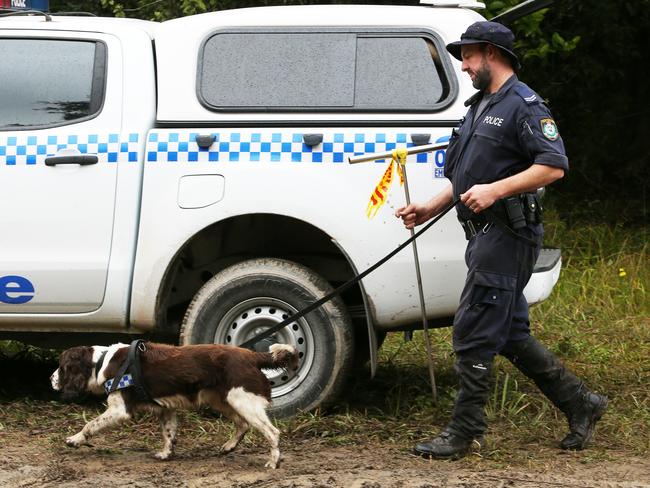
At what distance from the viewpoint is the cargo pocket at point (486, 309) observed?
5.04 m

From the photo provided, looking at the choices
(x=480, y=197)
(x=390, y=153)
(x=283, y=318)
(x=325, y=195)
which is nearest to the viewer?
(x=480, y=197)

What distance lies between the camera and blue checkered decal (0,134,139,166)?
5.59 metres

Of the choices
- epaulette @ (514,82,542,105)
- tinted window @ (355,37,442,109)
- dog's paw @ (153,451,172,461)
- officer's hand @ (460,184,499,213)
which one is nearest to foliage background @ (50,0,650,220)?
tinted window @ (355,37,442,109)

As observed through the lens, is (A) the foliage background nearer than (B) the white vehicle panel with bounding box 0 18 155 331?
No

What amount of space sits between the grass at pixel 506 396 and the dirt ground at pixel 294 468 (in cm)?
12

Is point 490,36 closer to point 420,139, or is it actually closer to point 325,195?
point 420,139

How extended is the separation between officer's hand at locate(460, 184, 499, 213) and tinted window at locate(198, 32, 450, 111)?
782mm

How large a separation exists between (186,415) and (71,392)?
81 centimetres

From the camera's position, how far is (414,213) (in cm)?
531

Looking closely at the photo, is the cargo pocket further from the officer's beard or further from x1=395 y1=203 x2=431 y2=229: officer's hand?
the officer's beard

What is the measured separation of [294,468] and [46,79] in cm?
224

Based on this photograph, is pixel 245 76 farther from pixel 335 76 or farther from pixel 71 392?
pixel 71 392

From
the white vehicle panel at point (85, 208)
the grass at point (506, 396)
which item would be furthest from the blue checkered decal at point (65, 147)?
the grass at point (506, 396)

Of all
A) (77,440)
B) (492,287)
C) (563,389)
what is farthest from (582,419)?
(77,440)
